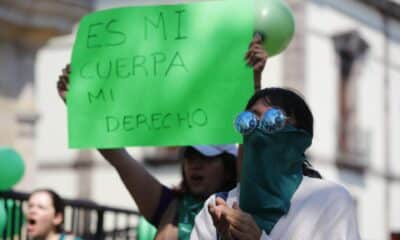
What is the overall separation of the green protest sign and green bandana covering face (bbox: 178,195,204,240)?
0.24 meters

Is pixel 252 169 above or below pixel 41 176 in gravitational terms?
above

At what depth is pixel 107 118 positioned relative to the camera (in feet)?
12.4

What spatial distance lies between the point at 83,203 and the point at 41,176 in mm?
15050

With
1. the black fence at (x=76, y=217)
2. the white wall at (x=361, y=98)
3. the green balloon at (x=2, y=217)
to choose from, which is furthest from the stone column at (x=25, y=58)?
the white wall at (x=361, y=98)

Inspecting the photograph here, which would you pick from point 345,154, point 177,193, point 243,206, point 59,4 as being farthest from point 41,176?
point 243,206

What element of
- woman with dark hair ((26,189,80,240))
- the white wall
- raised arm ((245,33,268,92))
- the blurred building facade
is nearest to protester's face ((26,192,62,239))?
woman with dark hair ((26,189,80,240))

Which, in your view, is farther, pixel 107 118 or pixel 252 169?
pixel 107 118

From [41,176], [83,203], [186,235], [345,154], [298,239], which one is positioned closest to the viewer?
[298,239]

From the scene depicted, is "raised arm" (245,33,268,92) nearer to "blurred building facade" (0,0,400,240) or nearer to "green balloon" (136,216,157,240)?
"green balloon" (136,216,157,240)

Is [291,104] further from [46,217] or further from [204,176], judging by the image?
[46,217]

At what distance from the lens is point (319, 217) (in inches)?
95.9

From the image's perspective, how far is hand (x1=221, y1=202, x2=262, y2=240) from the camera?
7.80 ft

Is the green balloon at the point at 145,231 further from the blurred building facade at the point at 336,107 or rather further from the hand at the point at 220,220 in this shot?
the blurred building facade at the point at 336,107

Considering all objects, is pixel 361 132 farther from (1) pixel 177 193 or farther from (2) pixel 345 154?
(1) pixel 177 193
